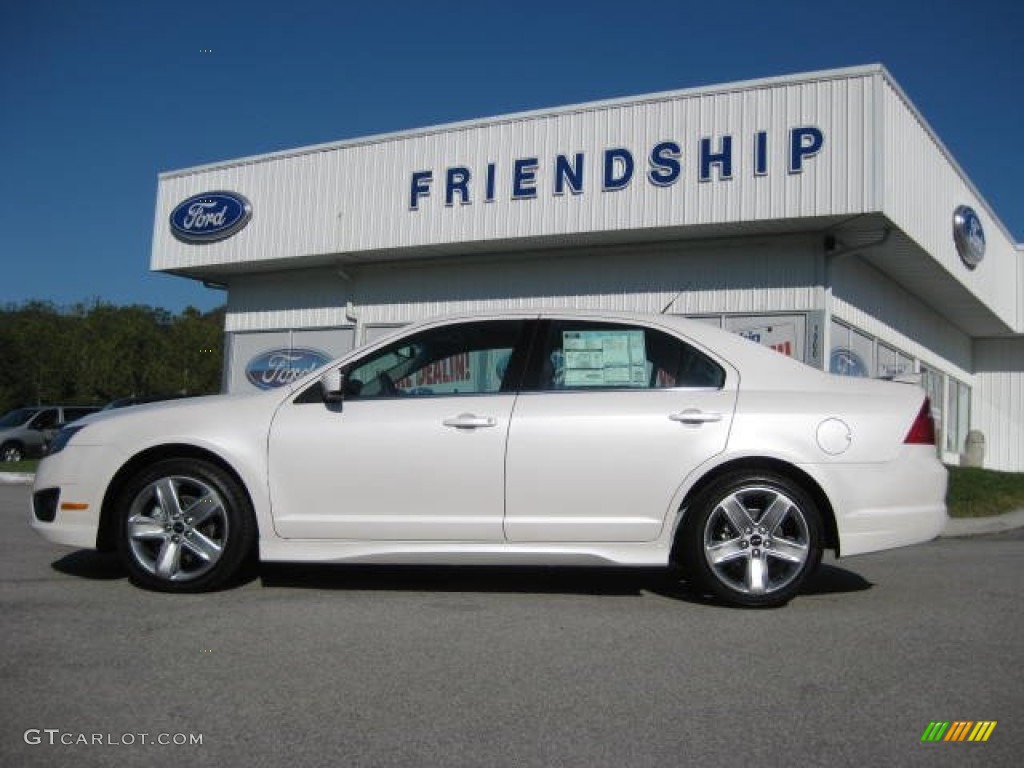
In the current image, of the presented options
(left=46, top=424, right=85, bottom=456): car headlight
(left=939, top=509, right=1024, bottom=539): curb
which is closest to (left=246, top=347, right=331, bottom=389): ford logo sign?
(left=939, top=509, right=1024, bottom=539): curb

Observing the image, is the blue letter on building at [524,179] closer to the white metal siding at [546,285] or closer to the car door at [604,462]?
the white metal siding at [546,285]

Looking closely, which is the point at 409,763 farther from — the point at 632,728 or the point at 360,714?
the point at 632,728

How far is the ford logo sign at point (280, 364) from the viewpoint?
17.2m

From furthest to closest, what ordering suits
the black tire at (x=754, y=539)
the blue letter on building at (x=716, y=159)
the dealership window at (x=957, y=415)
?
the dealership window at (x=957, y=415) < the blue letter on building at (x=716, y=159) < the black tire at (x=754, y=539)

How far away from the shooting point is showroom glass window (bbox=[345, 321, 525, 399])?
4871mm

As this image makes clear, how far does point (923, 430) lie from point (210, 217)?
1505 cm

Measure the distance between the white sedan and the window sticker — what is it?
0.4 inches

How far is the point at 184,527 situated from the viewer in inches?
188

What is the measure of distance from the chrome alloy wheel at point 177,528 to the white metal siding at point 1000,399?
24.4 m

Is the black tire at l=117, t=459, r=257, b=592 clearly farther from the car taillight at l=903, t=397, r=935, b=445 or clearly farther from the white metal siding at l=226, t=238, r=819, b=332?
the white metal siding at l=226, t=238, r=819, b=332

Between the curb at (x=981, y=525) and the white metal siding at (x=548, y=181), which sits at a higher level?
the white metal siding at (x=548, y=181)

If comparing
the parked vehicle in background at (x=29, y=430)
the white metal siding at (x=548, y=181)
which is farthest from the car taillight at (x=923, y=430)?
the parked vehicle in background at (x=29, y=430)

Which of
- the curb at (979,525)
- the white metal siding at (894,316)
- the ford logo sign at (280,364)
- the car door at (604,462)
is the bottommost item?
the curb at (979,525)

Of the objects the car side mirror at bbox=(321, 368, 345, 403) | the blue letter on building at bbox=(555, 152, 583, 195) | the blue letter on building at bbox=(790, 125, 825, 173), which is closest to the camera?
the car side mirror at bbox=(321, 368, 345, 403)
